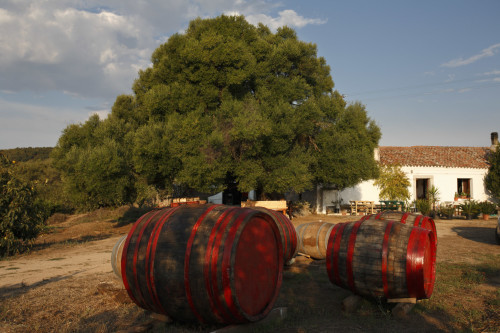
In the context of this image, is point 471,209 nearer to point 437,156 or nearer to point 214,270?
point 437,156

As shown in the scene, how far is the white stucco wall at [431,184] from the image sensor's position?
23594 mm

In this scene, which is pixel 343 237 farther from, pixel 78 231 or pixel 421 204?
pixel 421 204

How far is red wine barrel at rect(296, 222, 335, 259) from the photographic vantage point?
799 centimetres

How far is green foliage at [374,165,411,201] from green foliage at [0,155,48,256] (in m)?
19.8

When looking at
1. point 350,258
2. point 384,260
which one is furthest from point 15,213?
point 384,260

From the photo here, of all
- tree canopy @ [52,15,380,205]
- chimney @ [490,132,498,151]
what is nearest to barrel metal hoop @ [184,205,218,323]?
tree canopy @ [52,15,380,205]

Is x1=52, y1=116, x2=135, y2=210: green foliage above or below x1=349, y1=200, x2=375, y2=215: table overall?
above

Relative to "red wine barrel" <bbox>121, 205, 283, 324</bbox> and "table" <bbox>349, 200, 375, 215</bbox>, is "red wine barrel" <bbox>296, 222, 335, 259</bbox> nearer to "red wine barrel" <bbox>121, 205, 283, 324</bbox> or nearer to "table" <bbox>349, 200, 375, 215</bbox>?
"red wine barrel" <bbox>121, 205, 283, 324</bbox>

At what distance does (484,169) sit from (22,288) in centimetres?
2814

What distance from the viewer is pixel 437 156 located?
25.9 m

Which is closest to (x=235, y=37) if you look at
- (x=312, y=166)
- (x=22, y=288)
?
(x=312, y=166)

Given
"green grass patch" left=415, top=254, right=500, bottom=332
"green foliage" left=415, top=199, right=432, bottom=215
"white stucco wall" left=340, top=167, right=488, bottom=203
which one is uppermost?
"white stucco wall" left=340, top=167, right=488, bottom=203

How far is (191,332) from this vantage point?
382 cm

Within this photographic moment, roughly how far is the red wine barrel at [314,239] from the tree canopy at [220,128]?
643 cm
